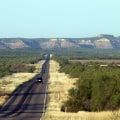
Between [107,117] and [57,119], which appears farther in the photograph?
[57,119]

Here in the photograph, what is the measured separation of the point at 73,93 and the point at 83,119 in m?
25.3

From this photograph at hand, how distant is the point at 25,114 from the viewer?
45.9 metres

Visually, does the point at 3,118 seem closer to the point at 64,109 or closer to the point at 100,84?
the point at 64,109

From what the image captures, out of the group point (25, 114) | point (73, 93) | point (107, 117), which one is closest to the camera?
point (107, 117)

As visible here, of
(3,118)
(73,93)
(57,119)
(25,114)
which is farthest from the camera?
(73,93)

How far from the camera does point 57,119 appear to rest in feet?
124

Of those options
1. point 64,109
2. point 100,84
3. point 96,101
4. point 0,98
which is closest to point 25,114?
point 64,109

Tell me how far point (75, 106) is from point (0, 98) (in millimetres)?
18827

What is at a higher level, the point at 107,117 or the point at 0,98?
the point at 107,117

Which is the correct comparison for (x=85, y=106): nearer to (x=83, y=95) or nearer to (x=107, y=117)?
(x=83, y=95)

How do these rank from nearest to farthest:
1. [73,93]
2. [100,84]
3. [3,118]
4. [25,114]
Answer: [3,118]
[25,114]
[100,84]
[73,93]

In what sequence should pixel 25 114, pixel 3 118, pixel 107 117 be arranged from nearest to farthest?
pixel 107 117 < pixel 3 118 < pixel 25 114

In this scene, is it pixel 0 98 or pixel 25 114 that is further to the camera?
pixel 0 98

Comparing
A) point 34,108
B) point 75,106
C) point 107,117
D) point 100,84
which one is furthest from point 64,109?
point 107,117
